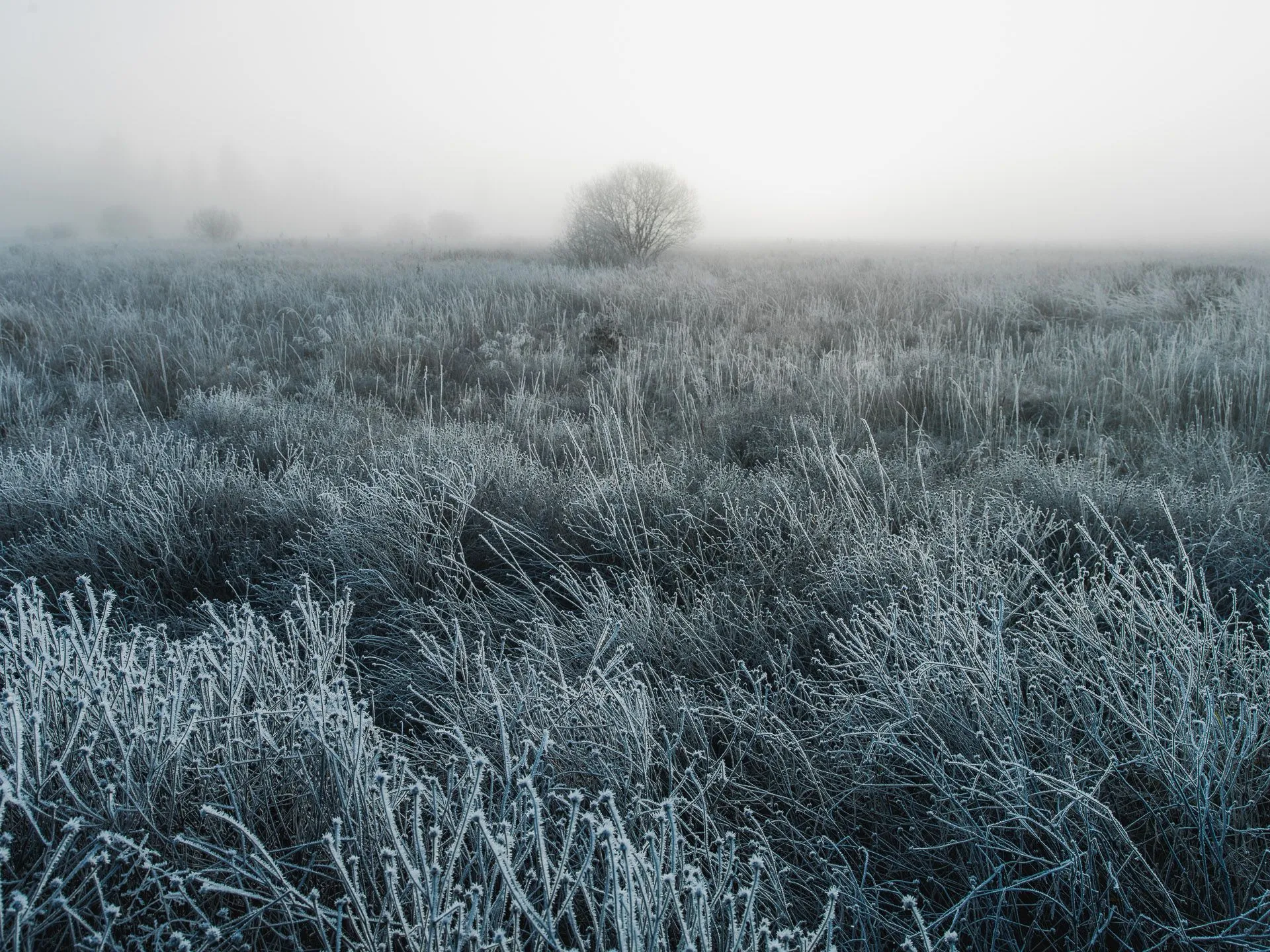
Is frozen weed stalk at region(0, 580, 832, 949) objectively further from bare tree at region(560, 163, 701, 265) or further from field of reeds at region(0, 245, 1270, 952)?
bare tree at region(560, 163, 701, 265)

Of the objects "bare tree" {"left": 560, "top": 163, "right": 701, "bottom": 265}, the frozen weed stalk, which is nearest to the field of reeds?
the frozen weed stalk

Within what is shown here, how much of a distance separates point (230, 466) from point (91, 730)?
95.1 inches

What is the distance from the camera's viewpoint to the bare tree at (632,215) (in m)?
20.5

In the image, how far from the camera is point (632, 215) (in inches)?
818

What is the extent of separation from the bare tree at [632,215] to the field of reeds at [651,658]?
1560 centimetres

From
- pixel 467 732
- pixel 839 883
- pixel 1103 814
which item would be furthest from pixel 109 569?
pixel 1103 814

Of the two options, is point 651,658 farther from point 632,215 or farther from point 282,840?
point 632,215

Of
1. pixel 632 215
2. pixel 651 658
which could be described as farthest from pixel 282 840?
pixel 632 215

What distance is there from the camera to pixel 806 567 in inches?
98.3

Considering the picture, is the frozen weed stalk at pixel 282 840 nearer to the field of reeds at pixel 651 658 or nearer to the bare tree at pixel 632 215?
the field of reeds at pixel 651 658

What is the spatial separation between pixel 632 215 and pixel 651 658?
2028cm

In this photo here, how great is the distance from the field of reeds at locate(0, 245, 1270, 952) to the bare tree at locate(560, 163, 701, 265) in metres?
15.6

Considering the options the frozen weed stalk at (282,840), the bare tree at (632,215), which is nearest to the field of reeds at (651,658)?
the frozen weed stalk at (282,840)

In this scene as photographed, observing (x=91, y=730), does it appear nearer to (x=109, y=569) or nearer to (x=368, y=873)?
(x=368, y=873)
